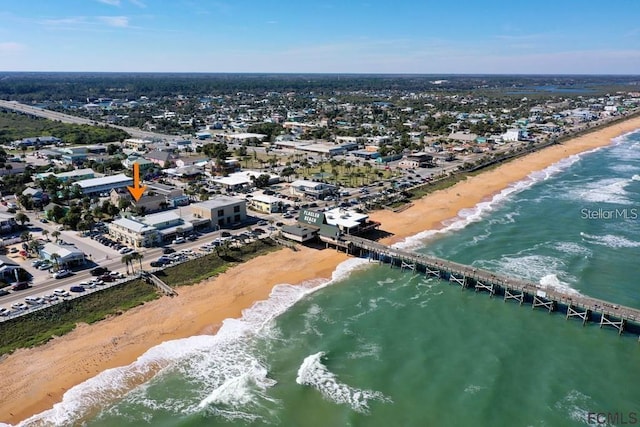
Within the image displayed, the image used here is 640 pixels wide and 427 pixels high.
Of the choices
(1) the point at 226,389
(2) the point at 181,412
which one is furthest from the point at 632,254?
(2) the point at 181,412

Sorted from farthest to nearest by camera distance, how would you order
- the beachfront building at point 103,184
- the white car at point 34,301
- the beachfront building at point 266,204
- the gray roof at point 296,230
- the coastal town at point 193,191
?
the beachfront building at point 103,184, the beachfront building at point 266,204, the gray roof at point 296,230, the coastal town at point 193,191, the white car at point 34,301

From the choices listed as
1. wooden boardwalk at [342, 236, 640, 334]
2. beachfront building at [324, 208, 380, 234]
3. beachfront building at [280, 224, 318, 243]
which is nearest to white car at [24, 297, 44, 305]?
beachfront building at [280, 224, 318, 243]

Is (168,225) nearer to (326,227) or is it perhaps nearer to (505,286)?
(326,227)

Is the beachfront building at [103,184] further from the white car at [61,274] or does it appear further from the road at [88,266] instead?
the white car at [61,274]

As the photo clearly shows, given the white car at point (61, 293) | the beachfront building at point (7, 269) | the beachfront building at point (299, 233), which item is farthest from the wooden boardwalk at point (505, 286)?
the beachfront building at point (7, 269)

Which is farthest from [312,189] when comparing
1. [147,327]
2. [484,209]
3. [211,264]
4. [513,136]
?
[513,136]

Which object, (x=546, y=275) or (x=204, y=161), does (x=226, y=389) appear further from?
(x=204, y=161)

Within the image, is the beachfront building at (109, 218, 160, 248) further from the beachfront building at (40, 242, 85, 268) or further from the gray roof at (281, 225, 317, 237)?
the gray roof at (281, 225, 317, 237)
